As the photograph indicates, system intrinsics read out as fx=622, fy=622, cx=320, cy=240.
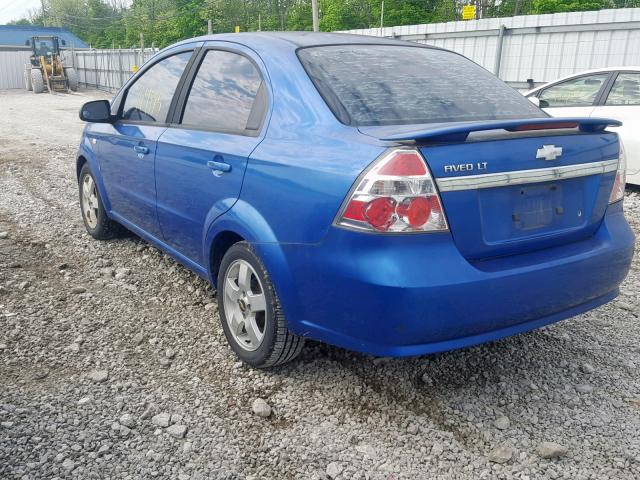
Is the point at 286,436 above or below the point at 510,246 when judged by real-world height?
below

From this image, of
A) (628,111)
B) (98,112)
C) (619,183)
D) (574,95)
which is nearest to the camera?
(619,183)

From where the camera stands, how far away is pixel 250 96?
314 cm

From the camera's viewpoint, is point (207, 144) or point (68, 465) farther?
point (207, 144)

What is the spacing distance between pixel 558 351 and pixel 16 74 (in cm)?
4170

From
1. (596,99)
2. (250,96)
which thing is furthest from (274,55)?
(596,99)

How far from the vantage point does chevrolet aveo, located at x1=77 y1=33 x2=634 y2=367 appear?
2346 millimetres

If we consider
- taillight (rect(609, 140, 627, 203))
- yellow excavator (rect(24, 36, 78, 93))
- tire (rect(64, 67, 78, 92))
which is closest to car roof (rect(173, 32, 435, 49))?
taillight (rect(609, 140, 627, 203))

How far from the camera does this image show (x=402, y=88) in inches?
117

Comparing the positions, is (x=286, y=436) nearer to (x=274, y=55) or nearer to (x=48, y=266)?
(x=274, y=55)

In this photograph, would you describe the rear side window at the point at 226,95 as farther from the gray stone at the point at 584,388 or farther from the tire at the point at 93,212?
the gray stone at the point at 584,388

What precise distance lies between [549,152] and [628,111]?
17.6 ft

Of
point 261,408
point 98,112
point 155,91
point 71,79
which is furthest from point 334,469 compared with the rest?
point 71,79

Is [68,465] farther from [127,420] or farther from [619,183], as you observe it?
[619,183]

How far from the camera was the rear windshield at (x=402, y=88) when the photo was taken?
2.77m
